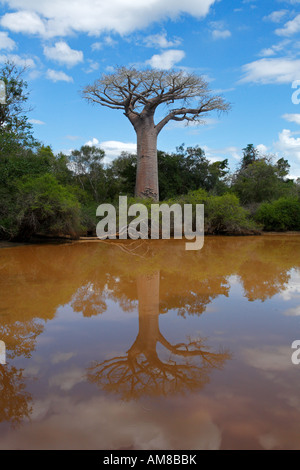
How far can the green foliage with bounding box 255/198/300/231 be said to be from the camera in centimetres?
1694

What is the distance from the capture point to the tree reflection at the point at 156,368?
2201 mm

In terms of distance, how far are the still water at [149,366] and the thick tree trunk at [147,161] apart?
1237 cm

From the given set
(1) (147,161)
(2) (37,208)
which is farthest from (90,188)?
(2) (37,208)

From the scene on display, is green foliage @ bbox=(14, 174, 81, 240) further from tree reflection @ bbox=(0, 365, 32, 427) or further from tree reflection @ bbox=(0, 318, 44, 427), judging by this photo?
tree reflection @ bbox=(0, 365, 32, 427)

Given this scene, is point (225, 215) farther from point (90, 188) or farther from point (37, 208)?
point (90, 188)

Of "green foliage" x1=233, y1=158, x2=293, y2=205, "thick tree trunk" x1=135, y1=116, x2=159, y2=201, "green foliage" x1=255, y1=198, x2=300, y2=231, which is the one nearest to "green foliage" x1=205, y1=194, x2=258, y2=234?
"green foliage" x1=255, y1=198, x2=300, y2=231

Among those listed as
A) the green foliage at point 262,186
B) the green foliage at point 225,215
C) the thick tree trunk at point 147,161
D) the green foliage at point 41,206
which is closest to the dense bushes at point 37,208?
the green foliage at point 41,206

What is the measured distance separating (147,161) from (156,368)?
15.6 metres

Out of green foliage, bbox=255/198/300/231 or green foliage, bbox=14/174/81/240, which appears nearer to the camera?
green foliage, bbox=14/174/81/240

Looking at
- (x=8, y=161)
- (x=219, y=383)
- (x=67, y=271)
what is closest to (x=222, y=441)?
(x=219, y=383)

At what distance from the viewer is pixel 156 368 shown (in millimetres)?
2439

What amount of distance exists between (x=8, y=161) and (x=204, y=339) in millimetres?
9675

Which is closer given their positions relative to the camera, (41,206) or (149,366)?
(149,366)

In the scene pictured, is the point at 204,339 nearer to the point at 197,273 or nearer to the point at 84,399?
the point at 84,399
